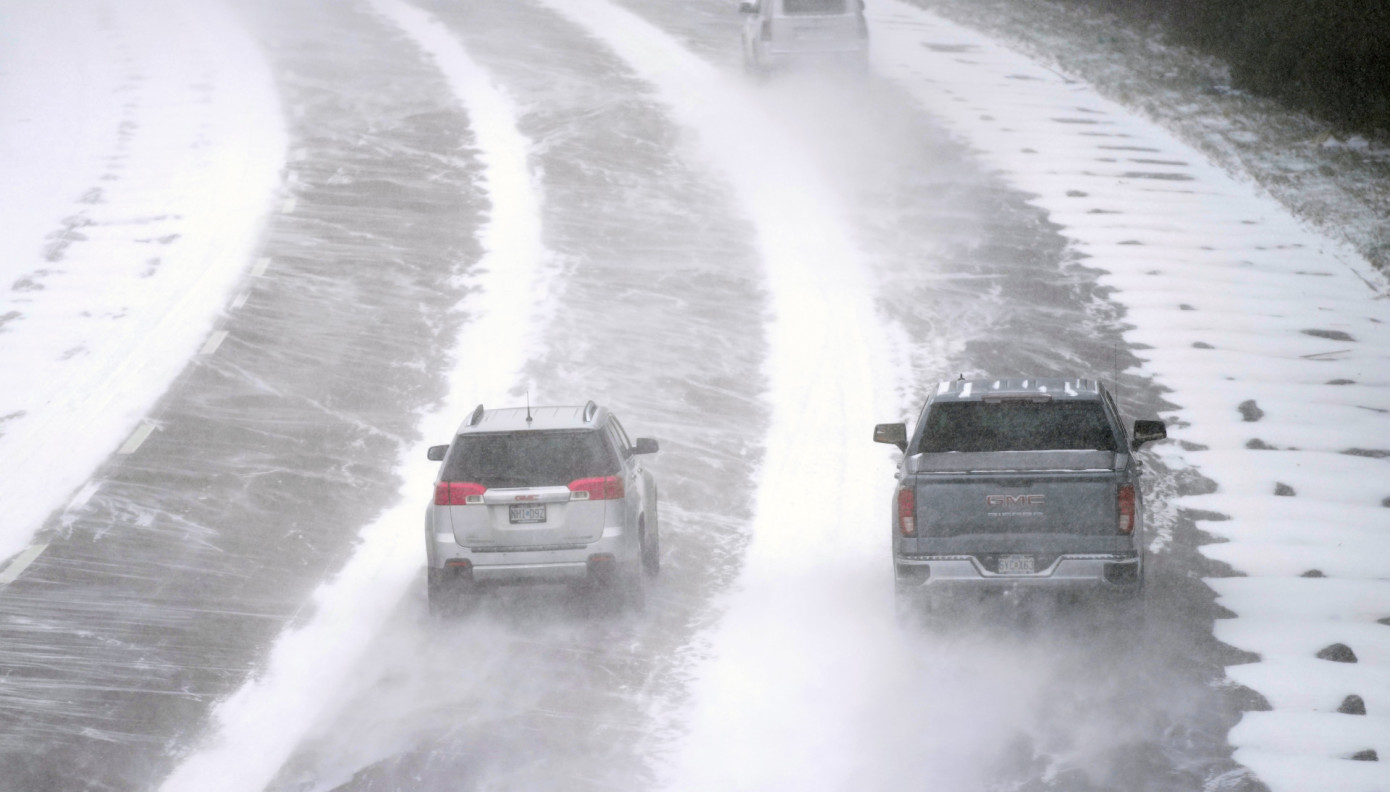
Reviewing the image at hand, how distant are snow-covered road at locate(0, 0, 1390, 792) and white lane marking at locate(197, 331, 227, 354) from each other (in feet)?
0.91

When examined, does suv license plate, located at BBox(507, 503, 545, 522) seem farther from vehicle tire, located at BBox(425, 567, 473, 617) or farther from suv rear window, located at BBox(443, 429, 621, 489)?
vehicle tire, located at BBox(425, 567, 473, 617)

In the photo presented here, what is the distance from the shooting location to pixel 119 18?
140ft

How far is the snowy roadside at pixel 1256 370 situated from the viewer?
1143 cm

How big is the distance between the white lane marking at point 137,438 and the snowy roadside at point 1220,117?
1653 centimetres

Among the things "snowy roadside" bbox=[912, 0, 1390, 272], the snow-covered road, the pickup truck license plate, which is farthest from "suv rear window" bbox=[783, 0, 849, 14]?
the pickup truck license plate

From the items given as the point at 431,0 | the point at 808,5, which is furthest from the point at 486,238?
the point at 431,0

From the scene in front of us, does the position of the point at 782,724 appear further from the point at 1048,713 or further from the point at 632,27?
the point at 632,27

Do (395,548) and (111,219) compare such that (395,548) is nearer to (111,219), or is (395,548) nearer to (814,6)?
(111,219)

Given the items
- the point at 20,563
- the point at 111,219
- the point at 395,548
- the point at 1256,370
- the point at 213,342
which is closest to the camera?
the point at 20,563

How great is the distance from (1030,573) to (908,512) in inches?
36.4

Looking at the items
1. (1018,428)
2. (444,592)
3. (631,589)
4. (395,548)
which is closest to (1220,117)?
(1018,428)

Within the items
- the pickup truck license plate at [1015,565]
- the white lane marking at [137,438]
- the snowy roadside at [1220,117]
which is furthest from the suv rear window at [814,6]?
the pickup truck license plate at [1015,565]

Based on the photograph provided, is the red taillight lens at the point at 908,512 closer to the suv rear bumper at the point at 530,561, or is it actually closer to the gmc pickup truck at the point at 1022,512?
the gmc pickup truck at the point at 1022,512

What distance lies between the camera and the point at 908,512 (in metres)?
11.6
